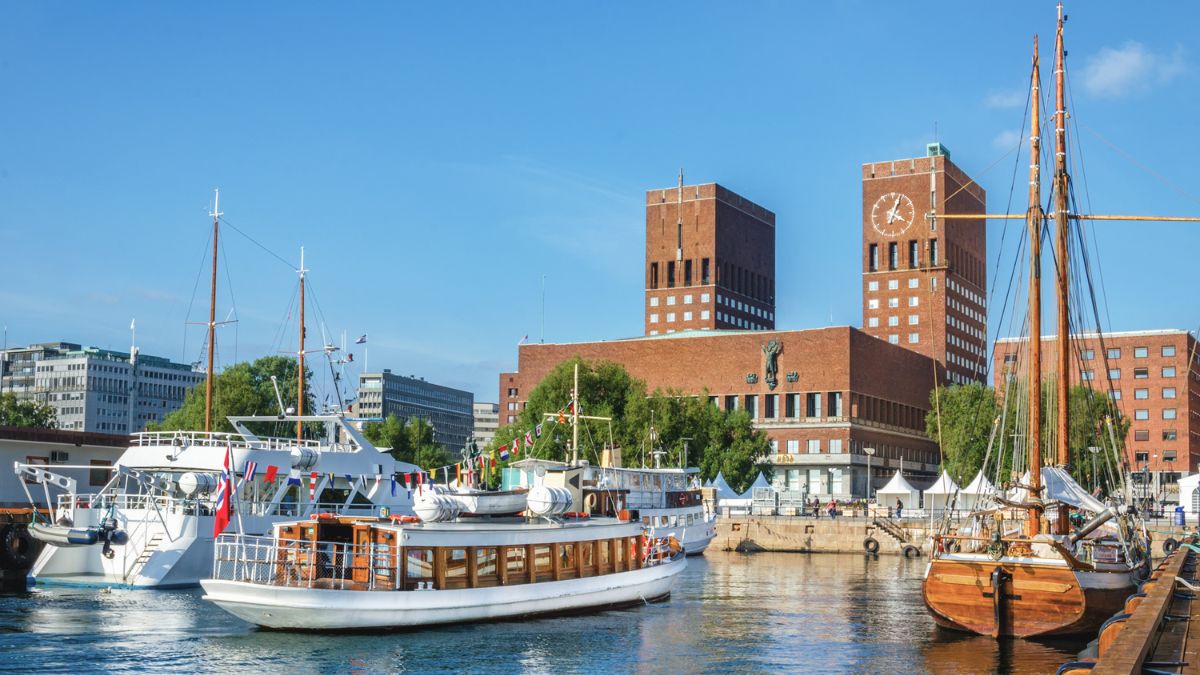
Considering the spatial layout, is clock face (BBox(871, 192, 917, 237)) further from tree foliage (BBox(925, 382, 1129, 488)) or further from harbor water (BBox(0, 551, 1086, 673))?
harbor water (BBox(0, 551, 1086, 673))

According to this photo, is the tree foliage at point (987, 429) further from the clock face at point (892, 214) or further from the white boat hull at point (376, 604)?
the white boat hull at point (376, 604)

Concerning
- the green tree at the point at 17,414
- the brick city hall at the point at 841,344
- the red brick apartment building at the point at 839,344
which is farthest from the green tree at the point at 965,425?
the green tree at the point at 17,414

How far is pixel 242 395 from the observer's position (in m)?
111

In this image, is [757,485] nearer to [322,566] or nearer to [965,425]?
[965,425]

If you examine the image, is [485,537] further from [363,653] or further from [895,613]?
[895,613]

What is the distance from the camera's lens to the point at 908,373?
15500 centimetres

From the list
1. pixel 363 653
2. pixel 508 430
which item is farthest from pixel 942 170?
pixel 363 653

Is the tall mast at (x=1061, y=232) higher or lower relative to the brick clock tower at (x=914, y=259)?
lower

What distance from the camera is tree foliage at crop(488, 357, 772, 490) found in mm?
105875

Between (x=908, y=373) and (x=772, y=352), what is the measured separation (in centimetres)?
2320

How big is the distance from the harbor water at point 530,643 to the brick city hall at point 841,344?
74.7 metres

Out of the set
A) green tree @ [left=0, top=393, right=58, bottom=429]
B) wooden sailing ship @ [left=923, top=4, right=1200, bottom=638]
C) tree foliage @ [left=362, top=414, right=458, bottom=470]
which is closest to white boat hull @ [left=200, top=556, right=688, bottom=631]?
wooden sailing ship @ [left=923, top=4, right=1200, bottom=638]

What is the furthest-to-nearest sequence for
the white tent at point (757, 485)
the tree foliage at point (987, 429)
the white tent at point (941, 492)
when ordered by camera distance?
the white tent at point (757, 485) < the tree foliage at point (987, 429) < the white tent at point (941, 492)

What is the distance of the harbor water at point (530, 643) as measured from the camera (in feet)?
101
